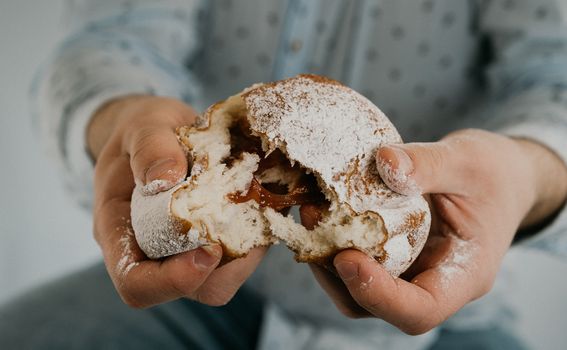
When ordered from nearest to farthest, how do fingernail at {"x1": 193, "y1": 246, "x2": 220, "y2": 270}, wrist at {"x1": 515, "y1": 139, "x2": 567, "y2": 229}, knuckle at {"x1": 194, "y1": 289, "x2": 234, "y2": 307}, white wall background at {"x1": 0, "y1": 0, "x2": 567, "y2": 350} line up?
1. fingernail at {"x1": 193, "y1": 246, "x2": 220, "y2": 270}
2. knuckle at {"x1": 194, "y1": 289, "x2": 234, "y2": 307}
3. wrist at {"x1": 515, "y1": 139, "x2": 567, "y2": 229}
4. white wall background at {"x1": 0, "y1": 0, "x2": 567, "y2": 350}

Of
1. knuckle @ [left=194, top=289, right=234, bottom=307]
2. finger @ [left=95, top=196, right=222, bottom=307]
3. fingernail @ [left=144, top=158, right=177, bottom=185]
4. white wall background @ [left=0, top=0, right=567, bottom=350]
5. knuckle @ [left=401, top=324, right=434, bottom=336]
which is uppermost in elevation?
fingernail @ [left=144, top=158, right=177, bottom=185]

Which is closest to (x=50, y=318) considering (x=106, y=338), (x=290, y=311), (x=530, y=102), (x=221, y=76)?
(x=106, y=338)

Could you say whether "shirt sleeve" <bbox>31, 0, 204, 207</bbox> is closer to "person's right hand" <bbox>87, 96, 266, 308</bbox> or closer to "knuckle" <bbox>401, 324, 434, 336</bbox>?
"person's right hand" <bbox>87, 96, 266, 308</bbox>

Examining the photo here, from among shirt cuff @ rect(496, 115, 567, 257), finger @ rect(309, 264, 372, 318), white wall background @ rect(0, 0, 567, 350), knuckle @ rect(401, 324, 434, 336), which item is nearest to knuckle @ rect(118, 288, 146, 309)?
finger @ rect(309, 264, 372, 318)

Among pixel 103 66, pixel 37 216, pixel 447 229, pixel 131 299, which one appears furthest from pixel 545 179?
pixel 37 216

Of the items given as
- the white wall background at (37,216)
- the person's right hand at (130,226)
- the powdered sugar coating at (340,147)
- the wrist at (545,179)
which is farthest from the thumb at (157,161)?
the white wall background at (37,216)

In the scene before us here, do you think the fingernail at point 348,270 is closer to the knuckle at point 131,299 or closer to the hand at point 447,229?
the hand at point 447,229

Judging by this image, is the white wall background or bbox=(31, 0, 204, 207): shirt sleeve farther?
the white wall background

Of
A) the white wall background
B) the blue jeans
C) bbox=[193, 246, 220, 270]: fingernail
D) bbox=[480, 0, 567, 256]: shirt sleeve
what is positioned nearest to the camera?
bbox=[193, 246, 220, 270]: fingernail

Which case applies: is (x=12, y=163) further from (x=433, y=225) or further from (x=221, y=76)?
(x=433, y=225)
